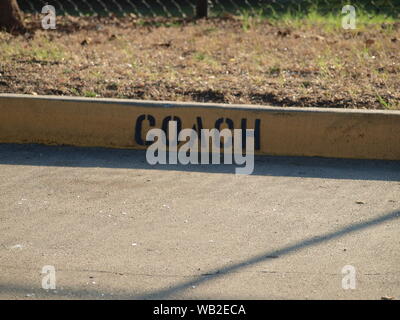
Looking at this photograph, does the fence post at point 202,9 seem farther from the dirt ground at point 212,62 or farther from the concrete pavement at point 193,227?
the concrete pavement at point 193,227

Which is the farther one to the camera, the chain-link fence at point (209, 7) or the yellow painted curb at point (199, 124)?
the chain-link fence at point (209, 7)

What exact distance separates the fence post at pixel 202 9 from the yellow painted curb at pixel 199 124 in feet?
15.0

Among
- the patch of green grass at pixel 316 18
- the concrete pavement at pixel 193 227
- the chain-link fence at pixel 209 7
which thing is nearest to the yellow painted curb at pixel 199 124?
the concrete pavement at pixel 193 227

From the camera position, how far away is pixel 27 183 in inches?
231

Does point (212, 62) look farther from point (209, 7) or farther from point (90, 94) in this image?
point (209, 7)

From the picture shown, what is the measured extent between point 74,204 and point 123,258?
1051 mm

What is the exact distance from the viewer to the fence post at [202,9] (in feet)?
36.2

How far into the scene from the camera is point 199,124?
668cm

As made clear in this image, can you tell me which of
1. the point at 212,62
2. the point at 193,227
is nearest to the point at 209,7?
the point at 212,62

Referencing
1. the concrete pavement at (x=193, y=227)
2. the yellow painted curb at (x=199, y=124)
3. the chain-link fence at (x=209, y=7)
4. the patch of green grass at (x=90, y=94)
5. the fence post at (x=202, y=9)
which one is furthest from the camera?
the chain-link fence at (x=209, y=7)

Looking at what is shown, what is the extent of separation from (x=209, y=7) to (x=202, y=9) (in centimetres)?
60

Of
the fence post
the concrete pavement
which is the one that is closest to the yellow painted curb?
the concrete pavement
